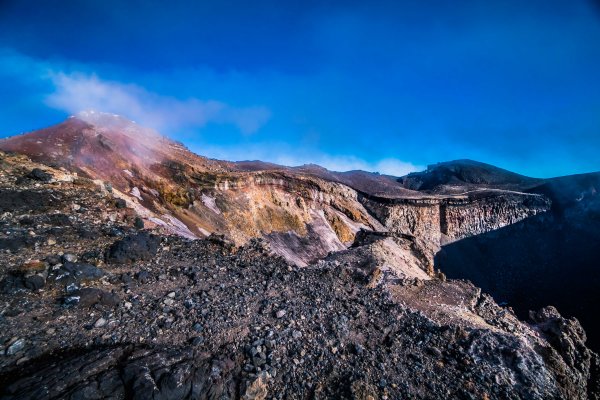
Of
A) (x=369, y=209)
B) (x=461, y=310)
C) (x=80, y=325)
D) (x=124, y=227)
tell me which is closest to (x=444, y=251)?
(x=369, y=209)

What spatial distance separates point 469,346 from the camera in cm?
891

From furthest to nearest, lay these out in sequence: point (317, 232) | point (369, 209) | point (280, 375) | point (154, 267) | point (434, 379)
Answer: point (369, 209) → point (317, 232) → point (154, 267) → point (434, 379) → point (280, 375)

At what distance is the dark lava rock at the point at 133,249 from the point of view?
406 inches

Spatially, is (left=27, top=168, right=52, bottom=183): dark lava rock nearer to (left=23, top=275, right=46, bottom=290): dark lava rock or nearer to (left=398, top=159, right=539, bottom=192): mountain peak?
(left=23, top=275, right=46, bottom=290): dark lava rock

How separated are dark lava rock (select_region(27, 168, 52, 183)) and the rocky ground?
93 cm

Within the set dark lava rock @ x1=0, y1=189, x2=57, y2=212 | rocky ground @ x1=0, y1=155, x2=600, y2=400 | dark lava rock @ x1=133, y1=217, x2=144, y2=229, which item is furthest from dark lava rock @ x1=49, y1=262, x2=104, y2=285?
dark lava rock @ x1=0, y1=189, x2=57, y2=212

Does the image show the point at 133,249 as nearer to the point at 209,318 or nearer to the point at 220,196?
the point at 209,318

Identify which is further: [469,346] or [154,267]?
[154,267]

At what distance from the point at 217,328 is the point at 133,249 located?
15.5ft

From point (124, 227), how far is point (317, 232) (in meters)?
22.6

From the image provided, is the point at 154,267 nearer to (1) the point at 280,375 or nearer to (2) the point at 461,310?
(1) the point at 280,375

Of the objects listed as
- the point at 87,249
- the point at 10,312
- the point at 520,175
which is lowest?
the point at 10,312

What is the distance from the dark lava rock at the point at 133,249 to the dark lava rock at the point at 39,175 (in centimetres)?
655

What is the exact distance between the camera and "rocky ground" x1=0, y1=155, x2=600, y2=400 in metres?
6.30
